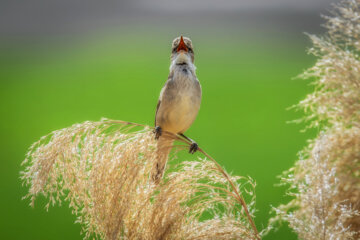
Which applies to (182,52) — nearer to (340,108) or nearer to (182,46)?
(182,46)

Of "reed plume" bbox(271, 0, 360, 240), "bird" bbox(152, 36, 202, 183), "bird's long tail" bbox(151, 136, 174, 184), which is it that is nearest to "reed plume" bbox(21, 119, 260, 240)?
"bird's long tail" bbox(151, 136, 174, 184)

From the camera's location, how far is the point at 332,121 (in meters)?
1.99

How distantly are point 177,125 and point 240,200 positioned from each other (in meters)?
0.49

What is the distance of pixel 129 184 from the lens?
1.42 meters

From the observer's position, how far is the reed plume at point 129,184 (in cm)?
143

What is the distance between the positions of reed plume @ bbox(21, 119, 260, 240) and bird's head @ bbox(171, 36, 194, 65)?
450 mm

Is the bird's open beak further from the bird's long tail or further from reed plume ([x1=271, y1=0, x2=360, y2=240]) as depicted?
reed plume ([x1=271, y1=0, x2=360, y2=240])

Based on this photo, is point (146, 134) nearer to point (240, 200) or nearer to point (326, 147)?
point (240, 200)

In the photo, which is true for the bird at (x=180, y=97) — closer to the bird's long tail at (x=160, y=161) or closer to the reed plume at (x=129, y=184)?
the bird's long tail at (x=160, y=161)

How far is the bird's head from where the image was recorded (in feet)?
5.95

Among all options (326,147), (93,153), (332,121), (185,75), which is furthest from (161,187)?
(332,121)

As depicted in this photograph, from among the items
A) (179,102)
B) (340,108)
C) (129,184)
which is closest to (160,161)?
(129,184)

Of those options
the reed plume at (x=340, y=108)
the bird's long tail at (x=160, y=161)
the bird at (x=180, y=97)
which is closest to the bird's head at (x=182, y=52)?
the bird at (x=180, y=97)

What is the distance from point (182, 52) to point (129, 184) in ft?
2.34
